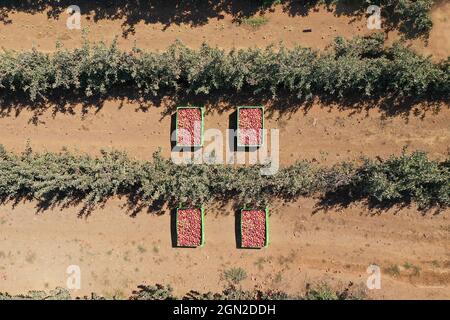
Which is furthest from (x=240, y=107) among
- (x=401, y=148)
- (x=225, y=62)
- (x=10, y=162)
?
(x=10, y=162)

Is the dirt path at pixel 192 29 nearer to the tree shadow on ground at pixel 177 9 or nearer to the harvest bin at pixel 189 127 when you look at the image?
the tree shadow on ground at pixel 177 9

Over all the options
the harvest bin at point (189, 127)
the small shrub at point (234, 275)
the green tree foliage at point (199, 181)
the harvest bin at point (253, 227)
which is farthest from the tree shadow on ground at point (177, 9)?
the small shrub at point (234, 275)

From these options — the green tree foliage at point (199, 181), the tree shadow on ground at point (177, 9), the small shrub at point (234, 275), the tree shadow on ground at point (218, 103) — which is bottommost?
the small shrub at point (234, 275)

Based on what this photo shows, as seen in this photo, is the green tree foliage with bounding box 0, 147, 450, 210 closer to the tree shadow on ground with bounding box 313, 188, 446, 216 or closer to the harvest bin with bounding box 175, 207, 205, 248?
the tree shadow on ground with bounding box 313, 188, 446, 216

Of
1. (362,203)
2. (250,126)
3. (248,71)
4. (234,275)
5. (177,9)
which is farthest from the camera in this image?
(177,9)

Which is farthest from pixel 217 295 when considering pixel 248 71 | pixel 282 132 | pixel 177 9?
pixel 177 9

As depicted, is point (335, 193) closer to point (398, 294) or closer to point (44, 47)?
point (398, 294)

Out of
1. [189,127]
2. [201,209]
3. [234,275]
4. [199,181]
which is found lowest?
[234,275]

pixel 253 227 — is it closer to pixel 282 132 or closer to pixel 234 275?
pixel 234 275
